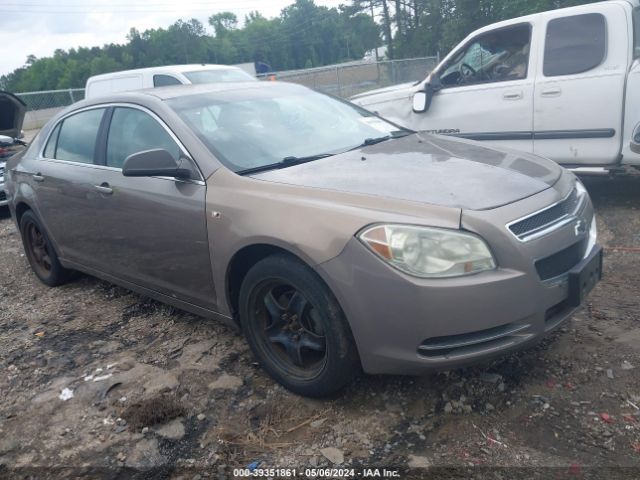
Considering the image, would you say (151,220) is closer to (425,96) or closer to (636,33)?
(425,96)

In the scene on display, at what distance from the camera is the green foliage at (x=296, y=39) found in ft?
95.7

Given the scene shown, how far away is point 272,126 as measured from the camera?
3.74 metres

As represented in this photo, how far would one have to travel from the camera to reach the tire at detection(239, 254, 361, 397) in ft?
9.16

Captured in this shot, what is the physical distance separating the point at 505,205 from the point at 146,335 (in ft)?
8.60

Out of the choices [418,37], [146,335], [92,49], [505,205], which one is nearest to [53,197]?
[146,335]

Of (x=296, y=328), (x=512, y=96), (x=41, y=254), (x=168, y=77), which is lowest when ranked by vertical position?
(x=41, y=254)

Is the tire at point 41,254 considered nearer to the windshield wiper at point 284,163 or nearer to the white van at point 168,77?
the windshield wiper at point 284,163

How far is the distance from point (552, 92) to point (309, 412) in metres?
4.53

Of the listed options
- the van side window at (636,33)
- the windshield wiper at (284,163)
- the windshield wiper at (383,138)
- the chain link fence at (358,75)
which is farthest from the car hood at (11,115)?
the van side window at (636,33)

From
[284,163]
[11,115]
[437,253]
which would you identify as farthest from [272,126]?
[11,115]

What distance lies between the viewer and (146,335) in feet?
13.5

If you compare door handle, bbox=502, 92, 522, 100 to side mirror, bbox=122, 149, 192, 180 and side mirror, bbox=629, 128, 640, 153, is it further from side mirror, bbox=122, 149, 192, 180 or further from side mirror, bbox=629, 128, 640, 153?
side mirror, bbox=122, 149, 192, 180

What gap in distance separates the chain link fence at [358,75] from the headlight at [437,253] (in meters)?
14.2

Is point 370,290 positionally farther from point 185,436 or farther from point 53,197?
point 53,197
